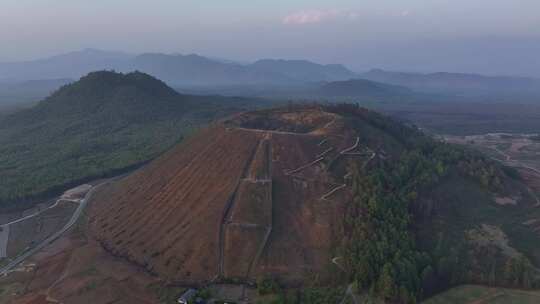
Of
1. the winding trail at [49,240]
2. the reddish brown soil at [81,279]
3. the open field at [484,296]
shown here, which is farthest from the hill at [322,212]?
the winding trail at [49,240]

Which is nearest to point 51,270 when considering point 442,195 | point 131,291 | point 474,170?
point 131,291

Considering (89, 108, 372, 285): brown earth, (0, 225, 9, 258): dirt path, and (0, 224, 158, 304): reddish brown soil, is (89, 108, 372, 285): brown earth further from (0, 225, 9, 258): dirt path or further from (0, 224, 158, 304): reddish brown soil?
(0, 225, 9, 258): dirt path

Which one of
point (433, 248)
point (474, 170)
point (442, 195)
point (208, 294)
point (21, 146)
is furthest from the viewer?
point (21, 146)

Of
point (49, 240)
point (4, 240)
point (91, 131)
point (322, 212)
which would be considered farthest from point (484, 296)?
point (91, 131)

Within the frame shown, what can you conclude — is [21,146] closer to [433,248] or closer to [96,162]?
[96,162]

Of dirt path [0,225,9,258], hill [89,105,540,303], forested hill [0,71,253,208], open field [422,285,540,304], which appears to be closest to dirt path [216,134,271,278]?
hill [89,105,540,303]

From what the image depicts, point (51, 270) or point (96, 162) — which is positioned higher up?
point (96, 162)

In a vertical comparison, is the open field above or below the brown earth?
below

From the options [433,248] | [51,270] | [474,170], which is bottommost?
[51,270]
